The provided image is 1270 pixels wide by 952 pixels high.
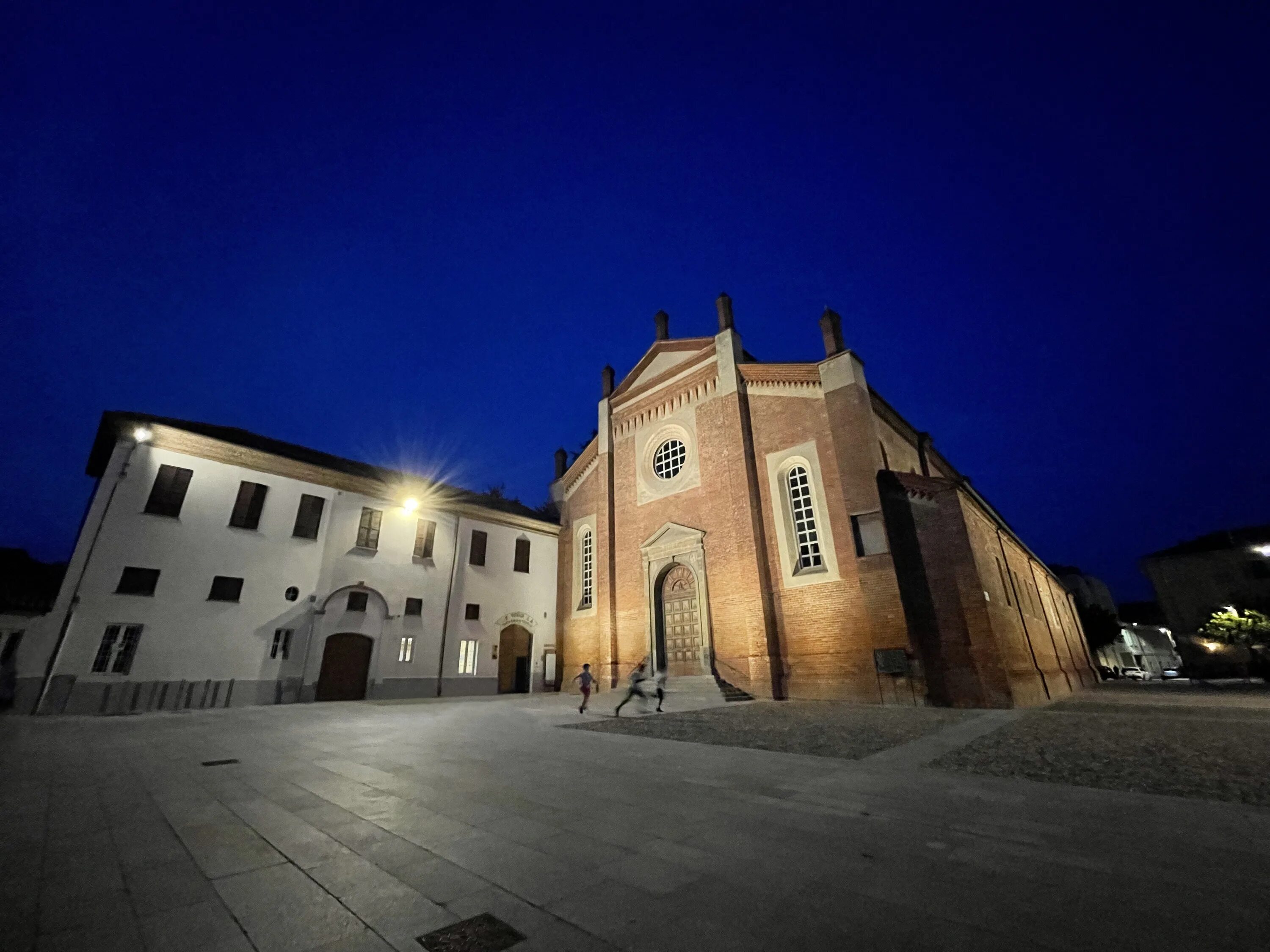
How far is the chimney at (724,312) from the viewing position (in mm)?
19969

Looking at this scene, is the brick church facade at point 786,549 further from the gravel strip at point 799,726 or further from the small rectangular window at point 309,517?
the small rectangular window at point 309,517

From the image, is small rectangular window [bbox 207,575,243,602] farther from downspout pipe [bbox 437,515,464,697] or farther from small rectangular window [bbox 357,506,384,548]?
downspout pipe [bbox 437,515,464,697]

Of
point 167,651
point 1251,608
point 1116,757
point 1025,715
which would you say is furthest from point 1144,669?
point 167,651

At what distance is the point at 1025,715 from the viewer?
1100 cm

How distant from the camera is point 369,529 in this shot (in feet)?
62.8

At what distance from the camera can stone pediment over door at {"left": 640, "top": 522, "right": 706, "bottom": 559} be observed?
1838cm

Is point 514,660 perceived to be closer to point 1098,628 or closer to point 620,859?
point 620,859

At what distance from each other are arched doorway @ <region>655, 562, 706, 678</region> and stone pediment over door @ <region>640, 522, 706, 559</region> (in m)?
0.68

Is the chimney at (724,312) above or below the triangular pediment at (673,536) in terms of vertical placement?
above

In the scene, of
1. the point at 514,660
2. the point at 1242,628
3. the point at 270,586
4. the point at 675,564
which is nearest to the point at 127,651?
the point at 270,586

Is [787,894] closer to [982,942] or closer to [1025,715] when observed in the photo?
[982,942]

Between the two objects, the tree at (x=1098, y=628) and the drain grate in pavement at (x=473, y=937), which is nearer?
the drain grate in pavement at (x=473, y=937)

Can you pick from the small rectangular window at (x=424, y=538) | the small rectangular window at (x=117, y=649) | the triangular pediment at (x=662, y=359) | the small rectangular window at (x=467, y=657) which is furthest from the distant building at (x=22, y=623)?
the triangular pediment at (x=662, y=359)

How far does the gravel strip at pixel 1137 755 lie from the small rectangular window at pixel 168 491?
19.8 m
